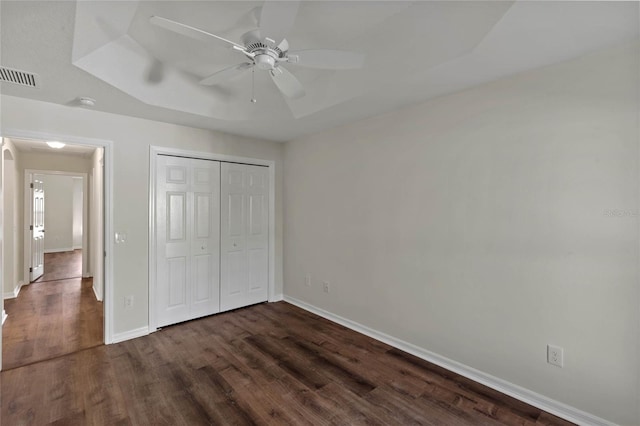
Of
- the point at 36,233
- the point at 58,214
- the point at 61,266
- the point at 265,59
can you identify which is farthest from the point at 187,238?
the point at 58,214

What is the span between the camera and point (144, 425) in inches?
73.4

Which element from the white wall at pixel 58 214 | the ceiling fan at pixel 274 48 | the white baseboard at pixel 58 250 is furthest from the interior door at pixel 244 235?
the white baseboard at pixel 58 250

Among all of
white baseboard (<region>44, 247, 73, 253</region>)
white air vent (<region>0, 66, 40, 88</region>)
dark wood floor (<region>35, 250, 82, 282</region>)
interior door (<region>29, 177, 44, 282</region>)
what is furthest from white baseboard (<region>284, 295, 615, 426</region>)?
white baseboard (<region>44, 247, 73, 253</region>)

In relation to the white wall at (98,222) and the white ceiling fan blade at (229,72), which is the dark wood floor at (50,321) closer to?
the white wall at (98,222)

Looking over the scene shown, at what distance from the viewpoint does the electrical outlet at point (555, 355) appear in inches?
77.4

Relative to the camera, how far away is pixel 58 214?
9031 mm

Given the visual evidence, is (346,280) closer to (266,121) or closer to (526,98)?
(266,121)

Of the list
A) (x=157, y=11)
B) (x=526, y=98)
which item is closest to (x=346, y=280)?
(x=526, y=98)

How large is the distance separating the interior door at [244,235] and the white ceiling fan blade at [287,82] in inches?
73.9

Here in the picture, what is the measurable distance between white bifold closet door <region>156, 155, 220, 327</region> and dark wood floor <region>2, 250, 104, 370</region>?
831 mm

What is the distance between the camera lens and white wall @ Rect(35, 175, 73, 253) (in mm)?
8836

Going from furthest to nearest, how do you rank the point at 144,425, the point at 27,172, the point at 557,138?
the point at 27,172 < the point at 557,138 < the point at 144,425

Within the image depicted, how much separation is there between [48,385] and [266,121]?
305 centimetres

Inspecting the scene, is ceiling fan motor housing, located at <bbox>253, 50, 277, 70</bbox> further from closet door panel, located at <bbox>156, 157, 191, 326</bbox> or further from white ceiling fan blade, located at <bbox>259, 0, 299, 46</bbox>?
closet door panel, located at <bbox>156, 157, 191, 326</bbox>
